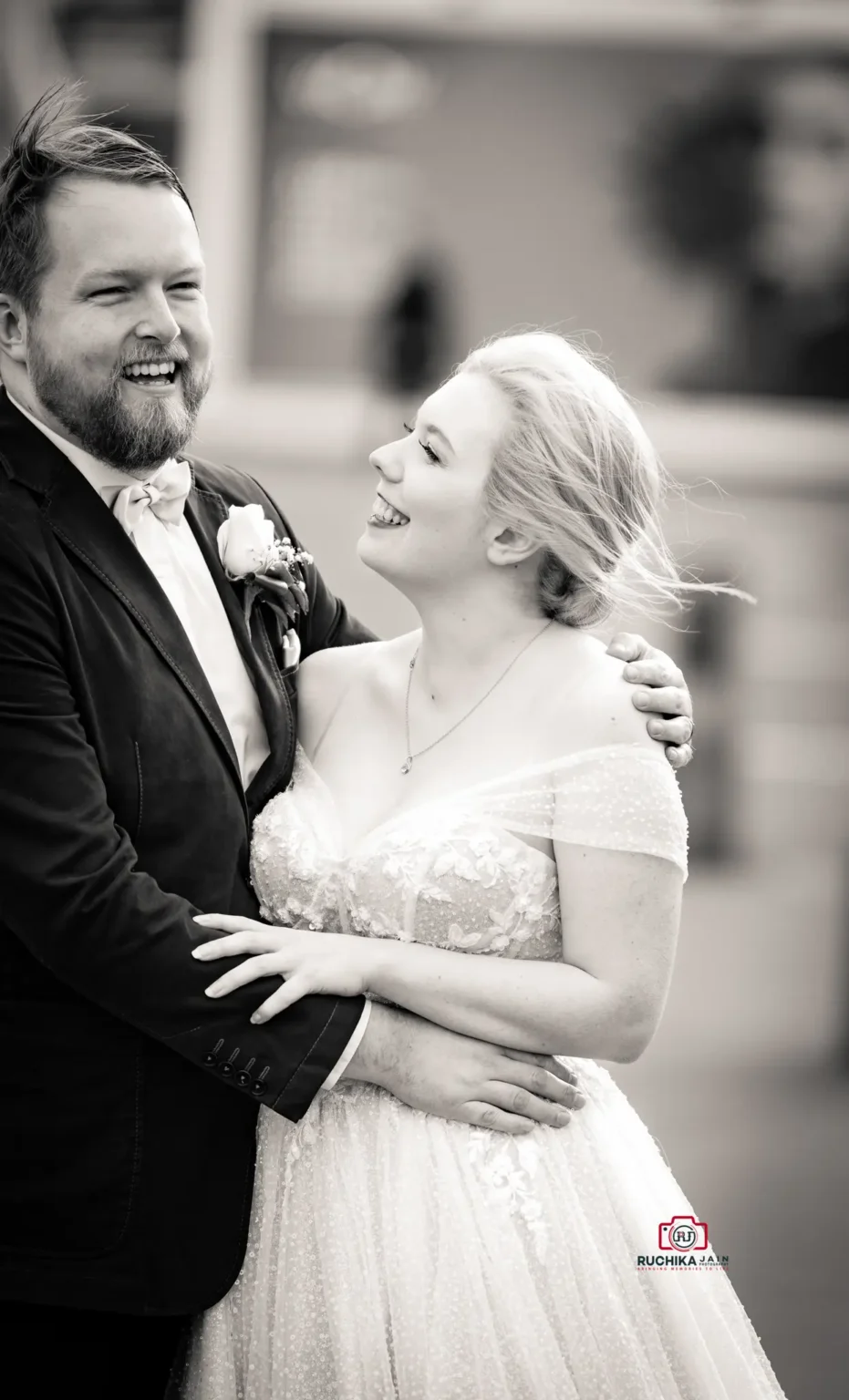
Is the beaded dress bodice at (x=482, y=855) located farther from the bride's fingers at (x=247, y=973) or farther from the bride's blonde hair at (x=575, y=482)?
the bride's blonde hair at (x=575, y=482)

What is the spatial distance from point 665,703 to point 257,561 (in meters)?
0.73

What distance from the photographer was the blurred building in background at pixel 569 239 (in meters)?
16.0

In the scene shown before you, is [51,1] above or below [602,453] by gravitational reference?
above

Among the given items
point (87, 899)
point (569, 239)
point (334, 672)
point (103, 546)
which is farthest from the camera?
point (569, 239)

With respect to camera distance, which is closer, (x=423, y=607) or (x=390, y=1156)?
(x=390, y=1156)

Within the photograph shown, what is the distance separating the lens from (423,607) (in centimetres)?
279

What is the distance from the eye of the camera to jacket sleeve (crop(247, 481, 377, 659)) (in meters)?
3.11

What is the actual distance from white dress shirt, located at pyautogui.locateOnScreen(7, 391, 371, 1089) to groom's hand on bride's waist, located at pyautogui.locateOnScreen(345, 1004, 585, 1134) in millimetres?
501

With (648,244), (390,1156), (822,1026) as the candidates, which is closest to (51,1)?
(648,244)

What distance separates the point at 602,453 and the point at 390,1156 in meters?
1.20

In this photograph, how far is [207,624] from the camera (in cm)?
270

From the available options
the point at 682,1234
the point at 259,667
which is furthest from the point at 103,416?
the point at 682,1234

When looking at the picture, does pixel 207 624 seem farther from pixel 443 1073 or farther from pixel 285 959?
pixel 443 1073

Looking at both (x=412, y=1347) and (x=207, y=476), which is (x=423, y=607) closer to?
(x=207, y=476)
